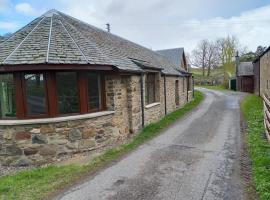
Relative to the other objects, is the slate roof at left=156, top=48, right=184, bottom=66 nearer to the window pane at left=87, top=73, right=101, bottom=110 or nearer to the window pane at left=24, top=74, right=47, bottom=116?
the window pane at left=87, top=73, right=101, bottom=110

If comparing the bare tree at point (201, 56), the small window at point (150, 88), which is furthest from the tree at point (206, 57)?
the small window at point (150, 88)

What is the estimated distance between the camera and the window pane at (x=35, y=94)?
7984 millimetres

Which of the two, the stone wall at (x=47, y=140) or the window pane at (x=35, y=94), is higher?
the window pane at (x=35, y=94)

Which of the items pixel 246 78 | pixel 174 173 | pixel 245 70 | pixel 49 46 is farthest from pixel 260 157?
pixel 245 70

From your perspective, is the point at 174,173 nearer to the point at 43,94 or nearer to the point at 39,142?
the point at 39,142

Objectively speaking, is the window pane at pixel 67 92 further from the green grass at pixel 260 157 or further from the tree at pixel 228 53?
the tree at pixel 228 53

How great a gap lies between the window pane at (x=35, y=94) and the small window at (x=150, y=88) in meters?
6.60

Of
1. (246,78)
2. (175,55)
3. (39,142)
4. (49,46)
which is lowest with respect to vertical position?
(39,142)

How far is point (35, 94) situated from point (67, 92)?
1.00m

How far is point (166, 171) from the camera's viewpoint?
6.48m

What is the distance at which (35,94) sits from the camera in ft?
26.5

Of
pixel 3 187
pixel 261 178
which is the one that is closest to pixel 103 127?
pixel 3 187

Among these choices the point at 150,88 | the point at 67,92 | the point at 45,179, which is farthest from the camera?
the point at 150,88

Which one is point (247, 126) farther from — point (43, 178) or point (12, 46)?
point (12, 46)
